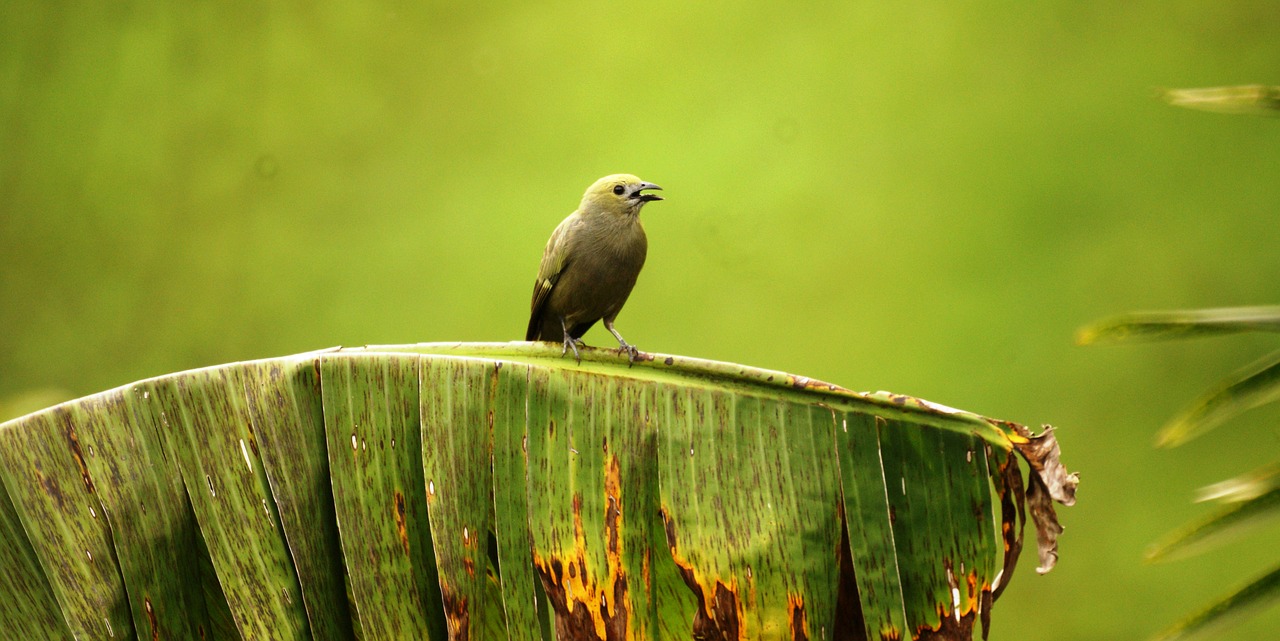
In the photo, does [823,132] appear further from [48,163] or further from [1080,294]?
[48,163]

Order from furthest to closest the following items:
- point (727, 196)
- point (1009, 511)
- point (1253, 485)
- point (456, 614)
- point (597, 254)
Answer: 1. point (727, 196)
2. point (597, 254)
3. point (1253, 485)
4. point (456, 614)
5. point (1009, 511)

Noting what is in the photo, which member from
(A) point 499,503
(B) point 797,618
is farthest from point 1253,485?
(A) point 499,503

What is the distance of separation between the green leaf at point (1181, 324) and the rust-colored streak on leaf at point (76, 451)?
155cm

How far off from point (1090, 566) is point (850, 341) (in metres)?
1.10

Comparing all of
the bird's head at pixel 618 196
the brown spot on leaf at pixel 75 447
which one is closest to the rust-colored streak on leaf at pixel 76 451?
the brown spot on leaf at pixel 75 447

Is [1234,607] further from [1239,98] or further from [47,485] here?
[47,485]

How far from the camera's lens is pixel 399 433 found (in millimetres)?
1600

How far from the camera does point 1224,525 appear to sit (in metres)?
1.51

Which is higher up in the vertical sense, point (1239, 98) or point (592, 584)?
point (1239, 98)

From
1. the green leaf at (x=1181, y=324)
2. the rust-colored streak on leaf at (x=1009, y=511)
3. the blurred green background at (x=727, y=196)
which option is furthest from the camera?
the blurred green background at (x=727, y=196)

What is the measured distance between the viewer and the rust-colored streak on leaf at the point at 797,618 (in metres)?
1.38

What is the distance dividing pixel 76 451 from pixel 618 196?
1.26 meters

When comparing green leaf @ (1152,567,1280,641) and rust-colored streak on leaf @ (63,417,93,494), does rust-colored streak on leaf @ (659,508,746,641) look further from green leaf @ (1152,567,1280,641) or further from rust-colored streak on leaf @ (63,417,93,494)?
rust-colored streak on leaf @ (63,417,93,494)

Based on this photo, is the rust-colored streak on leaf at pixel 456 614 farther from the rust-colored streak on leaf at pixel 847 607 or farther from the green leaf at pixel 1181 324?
the green leaf at pixel 1181 324
